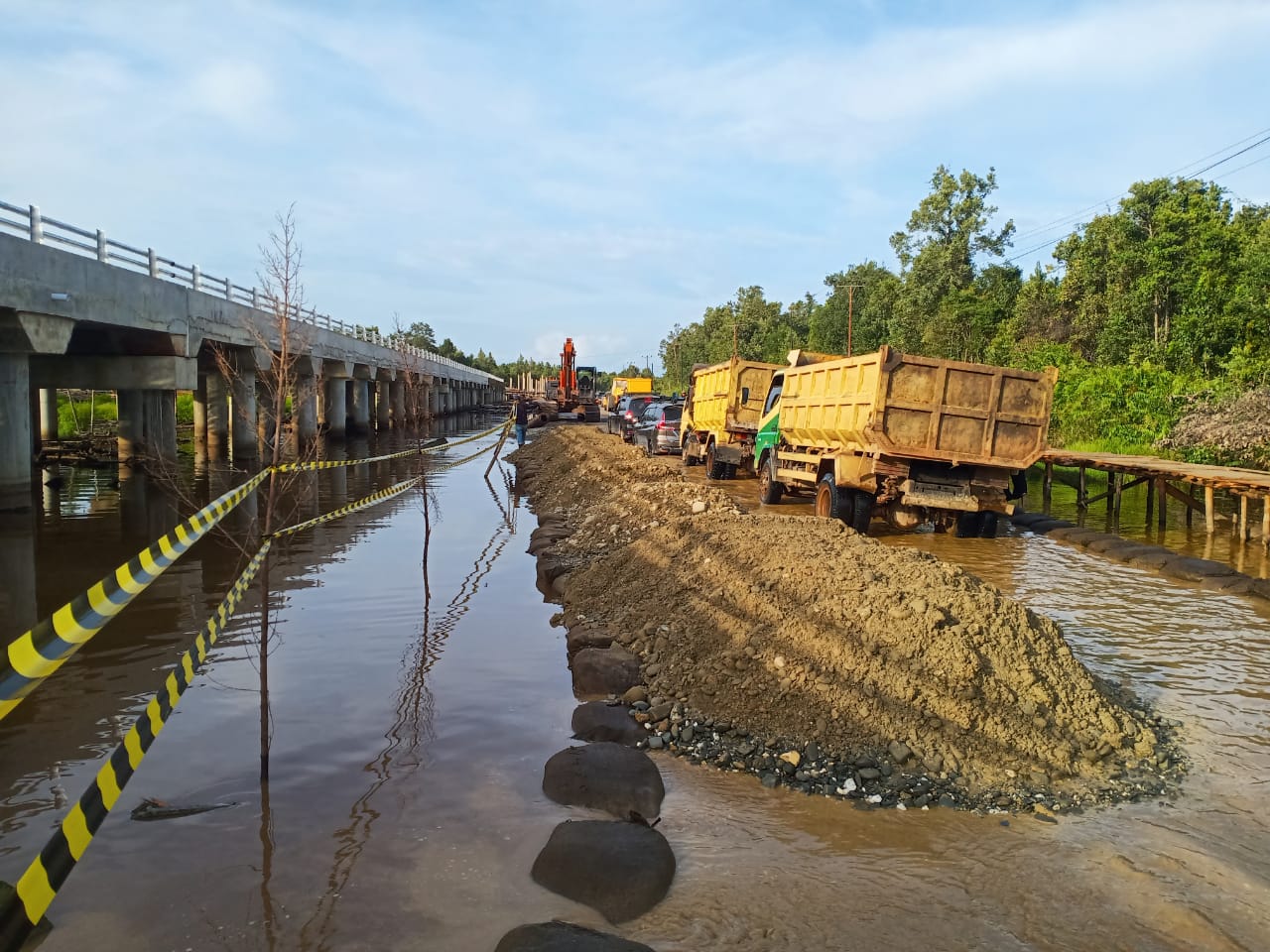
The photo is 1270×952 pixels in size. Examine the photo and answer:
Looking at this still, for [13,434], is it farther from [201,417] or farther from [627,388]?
[627,388]

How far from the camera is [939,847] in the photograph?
429 cm

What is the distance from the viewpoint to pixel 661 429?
95.3 feet

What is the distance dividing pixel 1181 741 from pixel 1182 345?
26.3 m

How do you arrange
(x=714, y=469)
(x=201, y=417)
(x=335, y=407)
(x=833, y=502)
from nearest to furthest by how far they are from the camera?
(x=833, y=502)
(x=714, y=469)
(x=201, y=417)
(x=335, y=407)

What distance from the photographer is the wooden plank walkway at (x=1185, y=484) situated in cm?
1327

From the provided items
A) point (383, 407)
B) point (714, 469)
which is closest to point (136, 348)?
point (714, 469)

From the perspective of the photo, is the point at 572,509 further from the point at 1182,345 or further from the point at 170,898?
the point at 1182,345

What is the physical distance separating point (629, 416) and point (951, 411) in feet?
78.8

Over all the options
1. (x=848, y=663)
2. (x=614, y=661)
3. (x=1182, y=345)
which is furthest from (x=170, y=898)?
(x=1182, y=345)

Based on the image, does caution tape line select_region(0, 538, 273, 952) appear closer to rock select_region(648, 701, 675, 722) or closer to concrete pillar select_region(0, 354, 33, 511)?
rock select_region(648, 701, 675, 722)

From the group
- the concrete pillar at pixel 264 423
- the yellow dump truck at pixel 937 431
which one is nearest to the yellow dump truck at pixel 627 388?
the concrete pillar at pixel 264 423

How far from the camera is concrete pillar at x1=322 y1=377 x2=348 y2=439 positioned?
136ft

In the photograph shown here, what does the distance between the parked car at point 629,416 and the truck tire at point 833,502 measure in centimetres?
2046

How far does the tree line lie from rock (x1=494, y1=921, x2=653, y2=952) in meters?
21.3
